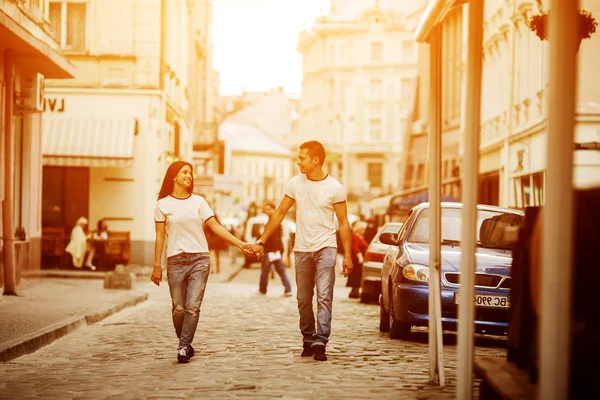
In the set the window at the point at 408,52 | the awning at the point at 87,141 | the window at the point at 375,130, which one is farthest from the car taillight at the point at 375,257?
the window at the point at 408,52

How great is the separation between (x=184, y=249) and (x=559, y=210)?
20.9 feet

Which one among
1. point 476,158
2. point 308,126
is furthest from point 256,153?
Result: point 476,158

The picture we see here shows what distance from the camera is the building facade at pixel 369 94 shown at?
111 meters

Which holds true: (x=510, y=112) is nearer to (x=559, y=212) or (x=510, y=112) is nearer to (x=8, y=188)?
(x=8, y=188)

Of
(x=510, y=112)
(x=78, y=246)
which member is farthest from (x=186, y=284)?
(x=510, y=112)

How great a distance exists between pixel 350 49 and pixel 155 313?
96998 millimetres

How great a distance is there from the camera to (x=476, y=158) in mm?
7133

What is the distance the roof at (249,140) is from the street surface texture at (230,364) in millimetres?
115313

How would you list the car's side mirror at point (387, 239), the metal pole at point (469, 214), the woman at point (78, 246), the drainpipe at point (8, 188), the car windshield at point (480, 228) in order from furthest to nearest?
the woman at point (78, 246)
the drainpipe at point (8, 188)
the car's side mirror at point (387, 239)
the car windshield at point (480, 228)
the metal pole at point (469, 214)

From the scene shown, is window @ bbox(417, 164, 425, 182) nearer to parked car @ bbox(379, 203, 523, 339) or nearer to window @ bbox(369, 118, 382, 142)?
window @ bbox(369, 118, 382, 142)

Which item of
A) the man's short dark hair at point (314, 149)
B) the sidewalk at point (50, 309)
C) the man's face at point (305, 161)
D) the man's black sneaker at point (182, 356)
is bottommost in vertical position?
the sidewalk at point (50, 309)

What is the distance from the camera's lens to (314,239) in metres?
11.0

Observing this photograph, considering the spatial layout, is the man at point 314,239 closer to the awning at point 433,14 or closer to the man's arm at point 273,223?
the man's arm at point 273,223

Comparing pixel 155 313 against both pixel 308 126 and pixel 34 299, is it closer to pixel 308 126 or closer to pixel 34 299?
pixel 34 299
